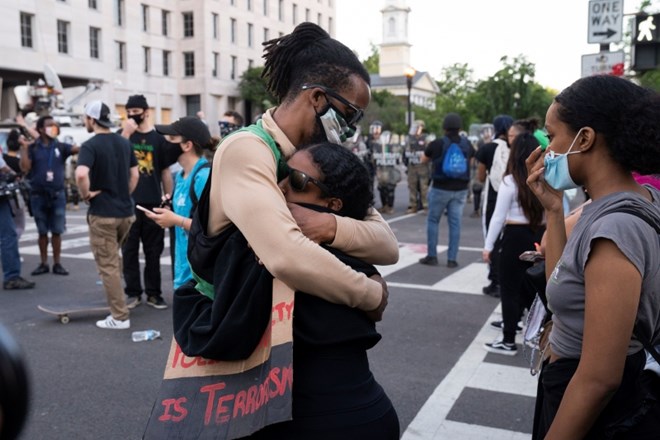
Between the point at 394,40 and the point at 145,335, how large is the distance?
104 meters

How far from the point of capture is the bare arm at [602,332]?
1.76 metres

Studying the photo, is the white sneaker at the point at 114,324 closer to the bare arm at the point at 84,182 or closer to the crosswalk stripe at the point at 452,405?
the bare arm at the point at 84,182

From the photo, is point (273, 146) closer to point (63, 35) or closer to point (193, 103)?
point (63, 35)

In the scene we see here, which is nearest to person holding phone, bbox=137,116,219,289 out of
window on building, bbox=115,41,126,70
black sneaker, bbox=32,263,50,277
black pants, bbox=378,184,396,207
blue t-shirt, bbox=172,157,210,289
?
blue t-shirt, bbox=172,157,210,289

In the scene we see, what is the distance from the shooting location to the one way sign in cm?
930

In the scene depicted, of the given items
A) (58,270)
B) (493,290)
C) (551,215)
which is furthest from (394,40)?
(551,215)

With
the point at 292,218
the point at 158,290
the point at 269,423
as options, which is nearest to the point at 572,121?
the point at 292,218

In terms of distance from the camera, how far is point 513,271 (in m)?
5.50

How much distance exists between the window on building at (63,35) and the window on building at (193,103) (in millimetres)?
16998

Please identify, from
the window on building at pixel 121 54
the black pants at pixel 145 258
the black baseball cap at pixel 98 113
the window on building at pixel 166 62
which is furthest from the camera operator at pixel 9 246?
the window on building at pixel 166 62

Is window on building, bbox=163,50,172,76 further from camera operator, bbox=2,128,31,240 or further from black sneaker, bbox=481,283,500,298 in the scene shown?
black sneaker, bbox=481,283,500,298

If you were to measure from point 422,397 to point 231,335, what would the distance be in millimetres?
3047

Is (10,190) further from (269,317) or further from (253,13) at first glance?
(253,13)

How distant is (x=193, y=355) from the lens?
1870 mm
